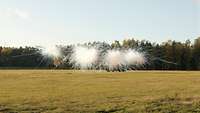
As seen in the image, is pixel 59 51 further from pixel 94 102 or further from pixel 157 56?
pixel 157 56

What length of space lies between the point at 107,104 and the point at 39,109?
4.40 meters

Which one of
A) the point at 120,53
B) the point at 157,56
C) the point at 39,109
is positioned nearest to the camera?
the point at 39,109

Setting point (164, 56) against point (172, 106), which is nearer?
point (172, 106)

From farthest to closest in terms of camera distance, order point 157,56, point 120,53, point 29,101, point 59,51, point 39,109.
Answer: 1. point 157,56
2. point 120,53
3. point 59,51
4. point 29,101
5. point 39,109

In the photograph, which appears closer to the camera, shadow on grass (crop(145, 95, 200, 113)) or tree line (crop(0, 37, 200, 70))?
shadow on grass (crop(145, 95, 200, 113))

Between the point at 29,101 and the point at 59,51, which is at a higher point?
the point at 59,51

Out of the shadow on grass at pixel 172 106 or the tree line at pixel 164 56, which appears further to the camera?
the tree line at pixel 164 56

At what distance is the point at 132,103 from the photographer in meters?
28.8

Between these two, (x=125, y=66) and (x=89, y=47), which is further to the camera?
(x=125, y=66)

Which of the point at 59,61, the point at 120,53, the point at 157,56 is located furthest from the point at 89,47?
the point at 157,56

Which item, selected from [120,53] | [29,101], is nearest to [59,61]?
[120,53]

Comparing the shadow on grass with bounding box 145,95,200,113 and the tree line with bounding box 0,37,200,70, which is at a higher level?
the tree line with bounding box 0,37,200,70

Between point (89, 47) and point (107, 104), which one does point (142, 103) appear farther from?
point (89, 47)

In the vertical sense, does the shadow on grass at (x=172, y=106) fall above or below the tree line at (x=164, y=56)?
below
